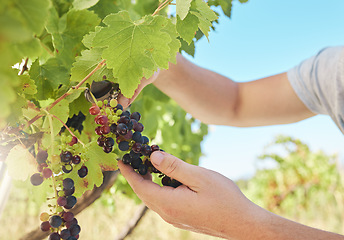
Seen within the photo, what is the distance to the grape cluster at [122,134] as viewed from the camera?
0.69m

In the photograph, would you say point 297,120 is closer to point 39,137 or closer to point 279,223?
point 279,223

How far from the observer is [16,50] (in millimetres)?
329

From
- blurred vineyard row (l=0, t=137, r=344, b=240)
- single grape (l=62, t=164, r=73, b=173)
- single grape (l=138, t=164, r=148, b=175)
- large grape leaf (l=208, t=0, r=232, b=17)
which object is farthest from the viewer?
blurred vineyard row (l=0, t=137, r=344, b=240)

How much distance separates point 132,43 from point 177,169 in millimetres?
310

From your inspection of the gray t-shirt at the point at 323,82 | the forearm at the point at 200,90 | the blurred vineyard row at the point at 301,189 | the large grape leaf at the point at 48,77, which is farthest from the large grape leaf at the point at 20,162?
the blurred vineyard row at the point at 301,189

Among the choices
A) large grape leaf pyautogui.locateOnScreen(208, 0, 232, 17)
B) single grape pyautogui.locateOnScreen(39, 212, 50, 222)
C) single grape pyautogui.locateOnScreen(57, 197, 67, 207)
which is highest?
large grape leaf pyautogui.locateOnScreen(208, 0, 232, 17)

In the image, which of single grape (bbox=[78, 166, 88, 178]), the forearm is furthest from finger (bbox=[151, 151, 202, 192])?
the forearm

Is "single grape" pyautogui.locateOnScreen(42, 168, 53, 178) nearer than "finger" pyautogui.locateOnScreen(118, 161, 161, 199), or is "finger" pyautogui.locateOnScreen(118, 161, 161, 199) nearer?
"single grape" pyautogui.locateOnScreen(42, 168, 53, 178)

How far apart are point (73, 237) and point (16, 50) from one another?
1.49 feet

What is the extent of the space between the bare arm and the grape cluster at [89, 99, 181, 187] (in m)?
0.97

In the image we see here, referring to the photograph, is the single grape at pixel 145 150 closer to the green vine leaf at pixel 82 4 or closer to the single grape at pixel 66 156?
the single grape at pixel 66 156

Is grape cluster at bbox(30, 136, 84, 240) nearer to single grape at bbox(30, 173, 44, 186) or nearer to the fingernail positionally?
single grape at bbox(30, 173, 44, 186)

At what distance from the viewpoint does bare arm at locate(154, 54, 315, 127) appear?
70.7 inches

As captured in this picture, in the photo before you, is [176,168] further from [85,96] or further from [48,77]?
[48,77]
